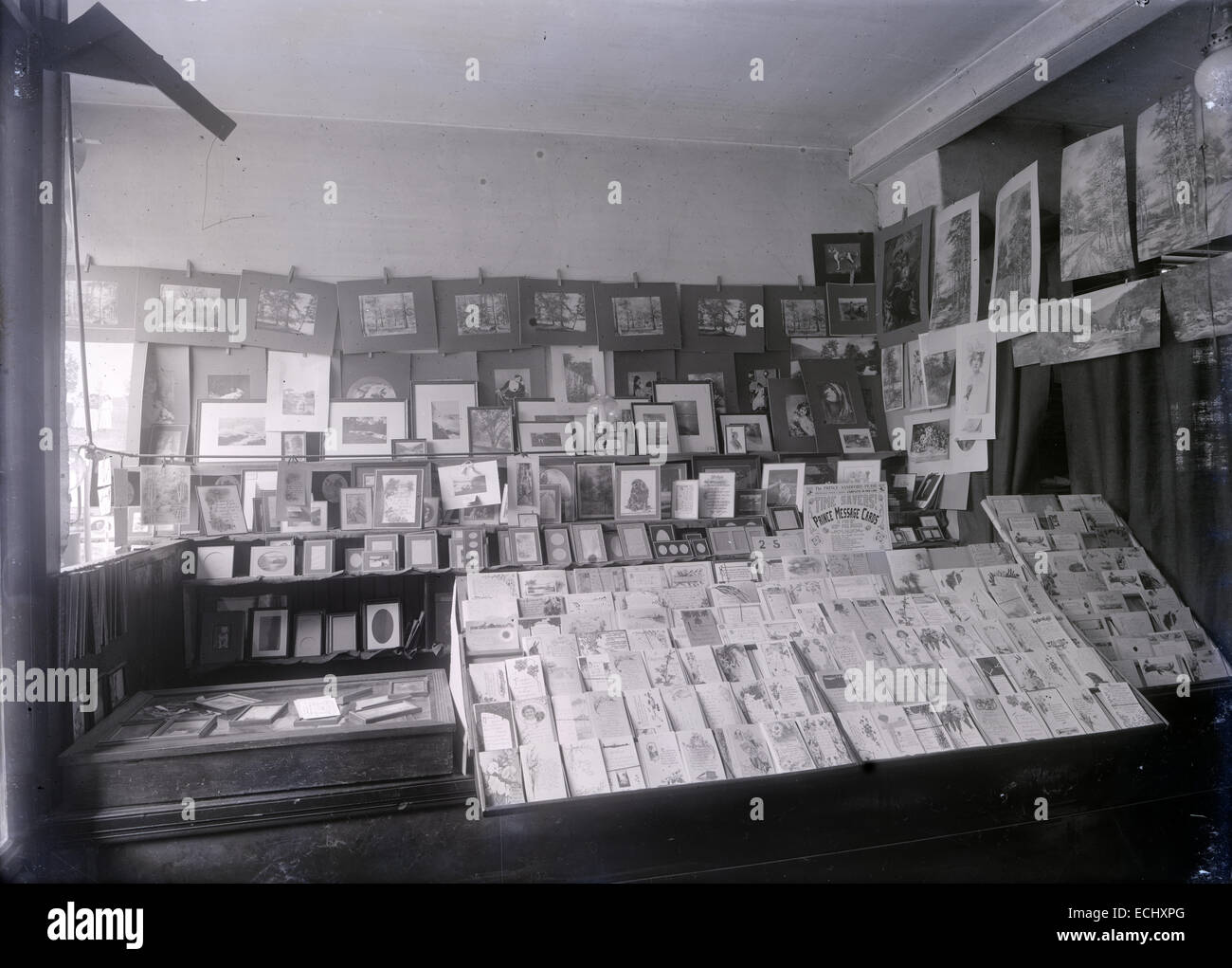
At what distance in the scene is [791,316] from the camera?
452cm

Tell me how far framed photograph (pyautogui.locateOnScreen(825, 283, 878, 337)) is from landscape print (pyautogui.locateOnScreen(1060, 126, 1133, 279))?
Result: 49.5 inches

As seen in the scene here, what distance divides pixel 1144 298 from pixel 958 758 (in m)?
2.12

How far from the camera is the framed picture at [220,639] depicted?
11.1 feet

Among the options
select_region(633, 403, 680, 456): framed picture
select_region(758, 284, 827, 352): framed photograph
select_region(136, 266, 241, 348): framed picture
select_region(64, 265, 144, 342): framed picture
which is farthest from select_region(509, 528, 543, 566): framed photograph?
select_region(64, 265, 144, 342): framed picture

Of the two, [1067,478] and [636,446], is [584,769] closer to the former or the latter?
[636,446]

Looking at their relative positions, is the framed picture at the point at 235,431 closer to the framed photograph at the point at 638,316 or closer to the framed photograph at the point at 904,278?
the framed photograph at the point at 638,316

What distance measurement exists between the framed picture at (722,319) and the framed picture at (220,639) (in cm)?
282

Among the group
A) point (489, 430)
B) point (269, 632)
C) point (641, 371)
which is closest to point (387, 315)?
point (489, 430)

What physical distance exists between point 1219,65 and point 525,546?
3.19 meters

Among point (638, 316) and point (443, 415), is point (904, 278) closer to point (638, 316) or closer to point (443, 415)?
point (638, 316)

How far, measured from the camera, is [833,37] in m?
3.38

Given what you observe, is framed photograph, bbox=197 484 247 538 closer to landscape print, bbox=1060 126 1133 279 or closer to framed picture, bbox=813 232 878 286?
framed picture, bbox=813 232 878 286
